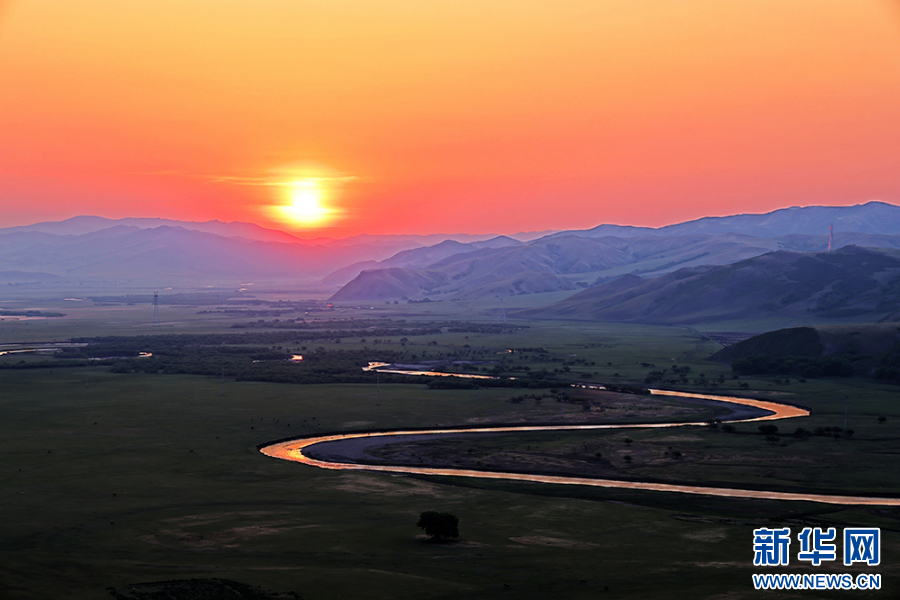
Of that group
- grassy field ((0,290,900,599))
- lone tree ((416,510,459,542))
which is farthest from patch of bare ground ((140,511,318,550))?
lone tree ((416,510,459,542))

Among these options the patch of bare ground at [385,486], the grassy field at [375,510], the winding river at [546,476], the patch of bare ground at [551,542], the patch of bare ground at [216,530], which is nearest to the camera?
the grassy field at [375,510]

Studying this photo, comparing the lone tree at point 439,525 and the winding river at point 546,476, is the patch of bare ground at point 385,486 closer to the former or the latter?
the winding river at point 546,476

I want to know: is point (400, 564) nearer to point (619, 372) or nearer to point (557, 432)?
point (557, 432)

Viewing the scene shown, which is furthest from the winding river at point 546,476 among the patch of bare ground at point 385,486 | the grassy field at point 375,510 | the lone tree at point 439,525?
the lone tree at point 439,525

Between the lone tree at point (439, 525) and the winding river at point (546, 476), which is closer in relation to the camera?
the lone tree at point (439, 525)

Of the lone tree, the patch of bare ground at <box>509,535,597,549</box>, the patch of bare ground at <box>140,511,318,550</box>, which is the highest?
the lone tree

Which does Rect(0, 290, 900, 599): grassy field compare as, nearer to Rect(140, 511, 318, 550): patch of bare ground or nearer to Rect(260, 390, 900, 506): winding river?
Rect(140, 511, 318, 550): patch of bare ground
